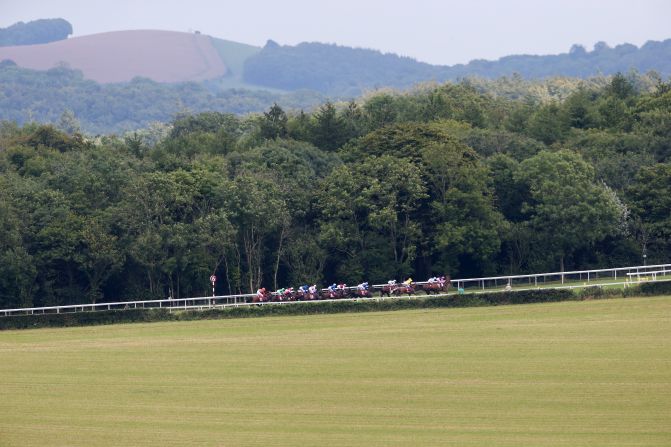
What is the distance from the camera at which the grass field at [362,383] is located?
2622 cm

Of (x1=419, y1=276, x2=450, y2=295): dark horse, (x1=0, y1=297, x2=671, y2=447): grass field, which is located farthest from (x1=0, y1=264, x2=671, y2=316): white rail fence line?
(x1=0, y1=297, x2=671, y2=447): grass field

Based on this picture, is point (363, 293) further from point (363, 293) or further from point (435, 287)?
point (435, 287)

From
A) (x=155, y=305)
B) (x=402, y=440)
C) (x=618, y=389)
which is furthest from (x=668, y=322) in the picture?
(x=155, y=305)

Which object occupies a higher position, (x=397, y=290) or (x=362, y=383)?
(x=397, y=290)

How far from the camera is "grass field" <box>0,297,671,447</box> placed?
86.0 feet

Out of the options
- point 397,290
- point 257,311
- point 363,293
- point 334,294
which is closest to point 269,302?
point 257,311

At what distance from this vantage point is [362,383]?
32188mm

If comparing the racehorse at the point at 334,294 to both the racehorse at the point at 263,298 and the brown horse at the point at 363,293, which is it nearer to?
the brown horse at the point at 363,293

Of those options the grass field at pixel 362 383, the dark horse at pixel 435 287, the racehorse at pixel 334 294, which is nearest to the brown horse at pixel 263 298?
the racehorse at pixel 334 294

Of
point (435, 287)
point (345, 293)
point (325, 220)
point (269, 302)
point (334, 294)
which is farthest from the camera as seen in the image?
point (325, 220)

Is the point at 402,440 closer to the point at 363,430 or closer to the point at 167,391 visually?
the point at 363,430

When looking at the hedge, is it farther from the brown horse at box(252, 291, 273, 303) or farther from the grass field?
the grass field

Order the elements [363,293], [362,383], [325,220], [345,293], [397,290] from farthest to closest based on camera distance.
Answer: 1. [325,220]
2. [345,293]
3. [397,290]
4. [363,293]
5. [362,383]

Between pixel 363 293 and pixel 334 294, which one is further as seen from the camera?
pixel 334 294
